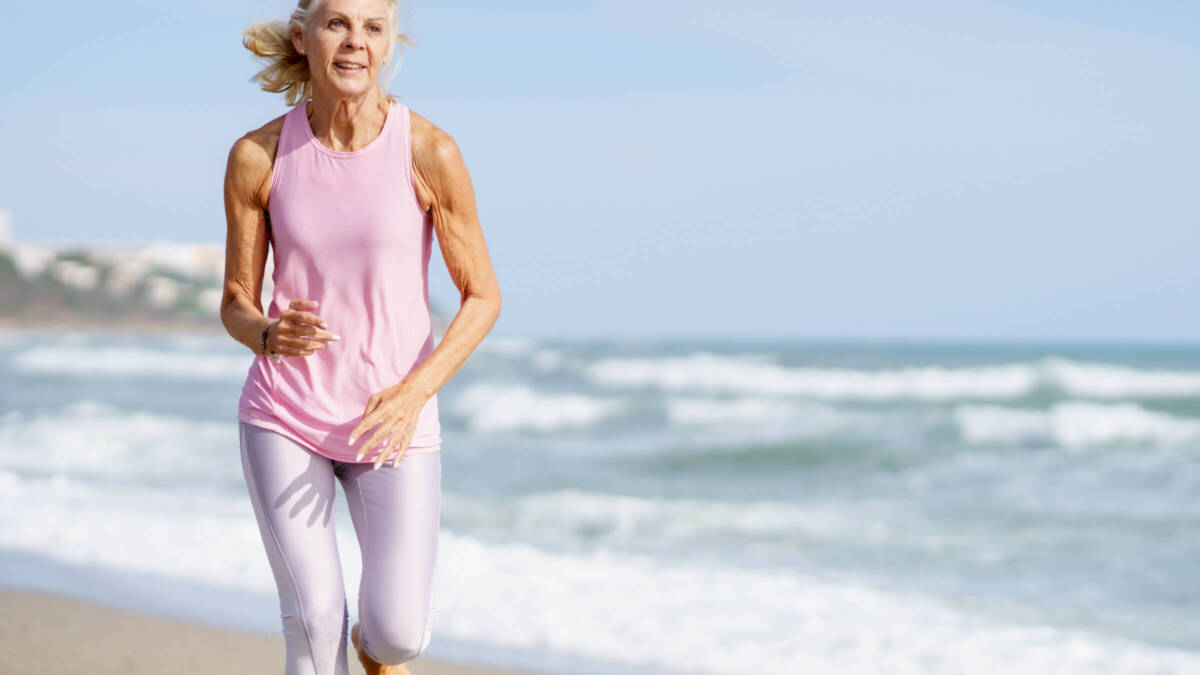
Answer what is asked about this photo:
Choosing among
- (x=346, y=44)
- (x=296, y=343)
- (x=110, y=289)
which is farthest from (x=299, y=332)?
(x=110, y=289)

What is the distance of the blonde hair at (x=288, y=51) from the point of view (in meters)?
2.89

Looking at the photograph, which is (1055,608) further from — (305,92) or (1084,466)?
(1084,466)

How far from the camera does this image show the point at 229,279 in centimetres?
297

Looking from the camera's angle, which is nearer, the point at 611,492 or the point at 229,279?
the point at 229,279

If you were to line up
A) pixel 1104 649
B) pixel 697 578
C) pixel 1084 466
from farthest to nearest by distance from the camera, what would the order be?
1. pixel 1084 466
2. pixel 697 578
3. pixel 1104 649

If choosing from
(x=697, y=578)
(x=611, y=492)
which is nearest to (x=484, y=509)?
(x=611, y=492)

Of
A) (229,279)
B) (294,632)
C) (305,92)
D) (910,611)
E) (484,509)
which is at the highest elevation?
(305,92)

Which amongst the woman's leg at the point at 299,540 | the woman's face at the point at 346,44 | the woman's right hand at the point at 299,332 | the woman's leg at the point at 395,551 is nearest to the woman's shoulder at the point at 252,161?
the woman's face at the point at 346,44

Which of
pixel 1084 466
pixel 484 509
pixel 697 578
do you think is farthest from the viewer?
pixel 1084 466

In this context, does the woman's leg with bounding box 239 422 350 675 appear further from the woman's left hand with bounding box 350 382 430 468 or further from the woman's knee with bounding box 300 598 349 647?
the woman's left hand with bounding box 350 382 430 468

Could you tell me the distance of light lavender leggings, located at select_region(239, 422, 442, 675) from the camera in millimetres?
2834

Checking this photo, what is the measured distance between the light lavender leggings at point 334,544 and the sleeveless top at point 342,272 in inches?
2.5

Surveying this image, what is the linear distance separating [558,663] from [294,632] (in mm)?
2568

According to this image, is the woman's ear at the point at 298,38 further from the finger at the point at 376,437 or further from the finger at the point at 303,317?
the finger at the point at 376,437
